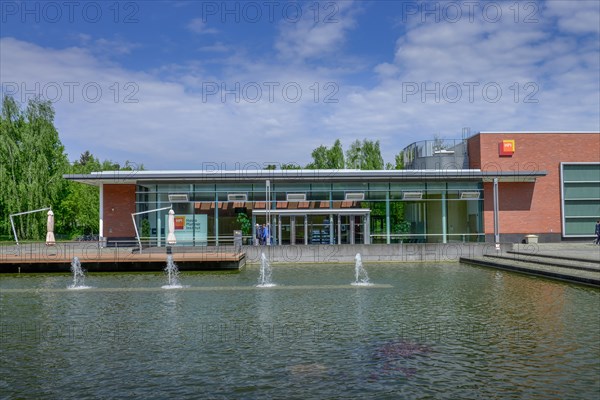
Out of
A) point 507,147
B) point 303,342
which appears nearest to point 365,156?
point 507,147

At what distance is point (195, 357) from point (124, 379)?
1606 millimetres

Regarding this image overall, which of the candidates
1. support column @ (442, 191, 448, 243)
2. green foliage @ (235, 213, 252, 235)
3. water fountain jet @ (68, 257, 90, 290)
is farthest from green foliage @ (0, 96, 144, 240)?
support column @ (442, 191, 448, 243)

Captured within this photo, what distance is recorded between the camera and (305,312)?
15539 millimetres

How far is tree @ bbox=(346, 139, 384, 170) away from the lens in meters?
69.2

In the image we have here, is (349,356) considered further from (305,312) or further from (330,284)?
(330,284)

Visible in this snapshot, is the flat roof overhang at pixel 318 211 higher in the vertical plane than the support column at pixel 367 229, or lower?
higher

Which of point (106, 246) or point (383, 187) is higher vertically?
point (383, 187)

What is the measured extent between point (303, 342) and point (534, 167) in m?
33.4

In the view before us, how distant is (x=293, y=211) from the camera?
3694 centimetres

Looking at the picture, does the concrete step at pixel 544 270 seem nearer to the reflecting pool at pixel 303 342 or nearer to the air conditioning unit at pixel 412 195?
the reflecting pool at pixel 303 342

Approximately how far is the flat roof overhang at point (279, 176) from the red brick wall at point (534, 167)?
1888 mm

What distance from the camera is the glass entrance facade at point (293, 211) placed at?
37344 millimetres

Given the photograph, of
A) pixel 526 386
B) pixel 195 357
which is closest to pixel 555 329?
pixel 526 386

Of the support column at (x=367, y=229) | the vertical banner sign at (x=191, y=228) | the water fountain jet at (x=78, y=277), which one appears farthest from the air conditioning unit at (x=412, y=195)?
the water fountain jet at (x=78, y=277)
